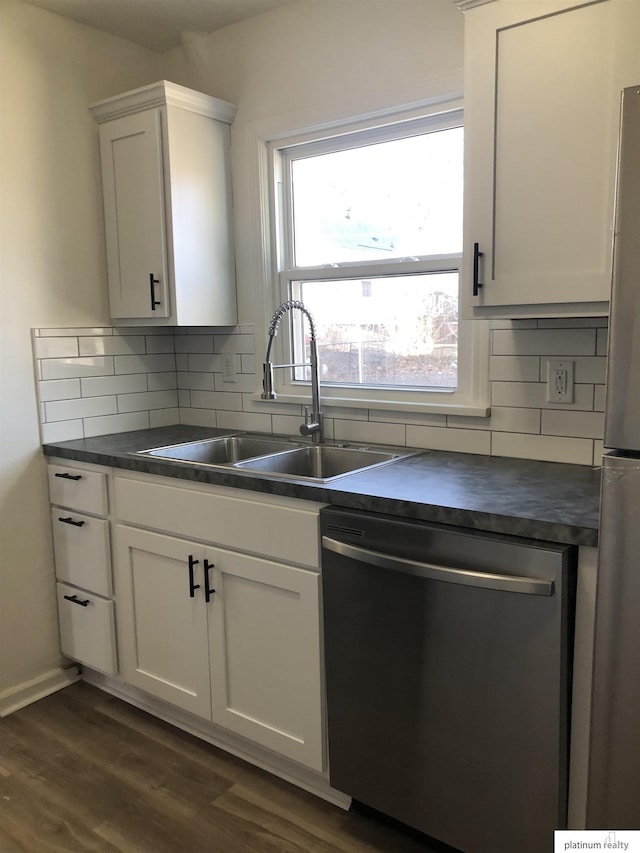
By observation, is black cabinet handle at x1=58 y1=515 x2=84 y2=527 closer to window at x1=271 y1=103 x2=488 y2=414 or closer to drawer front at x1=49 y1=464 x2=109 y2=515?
drawer front at x1=49 y1=464 x2=109 y2=515

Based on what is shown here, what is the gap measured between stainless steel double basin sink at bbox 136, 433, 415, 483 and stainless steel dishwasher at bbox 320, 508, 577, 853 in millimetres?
488

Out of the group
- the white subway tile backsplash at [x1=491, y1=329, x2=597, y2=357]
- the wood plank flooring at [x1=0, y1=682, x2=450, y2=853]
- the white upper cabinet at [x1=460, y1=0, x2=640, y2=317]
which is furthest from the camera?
the white subway tile backsplash at [x1=491, y1=329, x2=597, y2=357]

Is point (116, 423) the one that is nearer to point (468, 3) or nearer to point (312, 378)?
point (312, 378)

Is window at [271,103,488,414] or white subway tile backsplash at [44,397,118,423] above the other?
window at [271,103,488,414]

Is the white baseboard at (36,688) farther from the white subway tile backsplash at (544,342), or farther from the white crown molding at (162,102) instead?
the white crown molding at (162,102)

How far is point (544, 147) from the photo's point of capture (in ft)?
5.68

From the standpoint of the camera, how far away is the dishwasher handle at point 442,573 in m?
1.48

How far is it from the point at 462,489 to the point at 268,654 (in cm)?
77

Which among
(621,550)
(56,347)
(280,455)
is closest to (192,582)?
(280,455)

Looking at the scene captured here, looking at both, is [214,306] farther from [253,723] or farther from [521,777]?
[521,777]

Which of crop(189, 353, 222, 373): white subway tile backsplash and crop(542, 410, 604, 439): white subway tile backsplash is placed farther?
crop(189, 353, 222, 373): white subway tile backsplash

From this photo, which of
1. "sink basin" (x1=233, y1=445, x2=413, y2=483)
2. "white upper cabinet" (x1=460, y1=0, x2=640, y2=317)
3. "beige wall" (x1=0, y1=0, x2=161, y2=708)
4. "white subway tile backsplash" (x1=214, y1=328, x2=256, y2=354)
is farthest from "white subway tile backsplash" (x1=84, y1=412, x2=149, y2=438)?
"white upper cabinet" (x1=460, y1=0, x2=640, y2=317)

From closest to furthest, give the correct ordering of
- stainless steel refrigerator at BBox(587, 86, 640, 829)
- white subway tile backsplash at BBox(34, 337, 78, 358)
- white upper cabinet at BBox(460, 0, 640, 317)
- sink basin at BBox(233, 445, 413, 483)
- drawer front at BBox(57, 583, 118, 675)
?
stainless steel refrigerator at BBox(587, 86, 640, 829) < white upper cabinet at BBox(460, 0, 640, 317) < sink basin at BBox(233, 445, 413, 483) < drawer front at BBox(57, 583, 118, 675) < white subway tile backsplash at BBox(34, 337, 78, 358)

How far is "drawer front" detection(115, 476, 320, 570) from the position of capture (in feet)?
6.32
